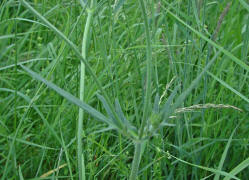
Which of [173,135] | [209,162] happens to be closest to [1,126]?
[173,135]

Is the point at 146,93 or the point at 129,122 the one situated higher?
the point at 146,93

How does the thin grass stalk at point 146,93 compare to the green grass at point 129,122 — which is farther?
the green grass at point 129,122

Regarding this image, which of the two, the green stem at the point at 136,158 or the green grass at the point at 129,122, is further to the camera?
the green grass at the point at 129,122

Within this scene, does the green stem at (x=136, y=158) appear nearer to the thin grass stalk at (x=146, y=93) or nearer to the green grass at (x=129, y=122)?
the thin grass stalk at (x=146, y=93)

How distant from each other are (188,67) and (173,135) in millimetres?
269

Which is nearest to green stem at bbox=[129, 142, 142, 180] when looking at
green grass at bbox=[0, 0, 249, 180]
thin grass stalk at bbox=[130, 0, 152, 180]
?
thin grass stalk at bbox=[130, 0, 152, 180]

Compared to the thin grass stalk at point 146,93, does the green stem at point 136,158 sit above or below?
Result: below

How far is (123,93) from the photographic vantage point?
1.44 meters

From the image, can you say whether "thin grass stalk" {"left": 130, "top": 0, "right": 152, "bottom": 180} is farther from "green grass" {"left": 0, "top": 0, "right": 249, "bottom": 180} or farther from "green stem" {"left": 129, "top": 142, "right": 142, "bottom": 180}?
"green grass" {"left": 0, "top": 0, "right": 249, "bottom": 180}

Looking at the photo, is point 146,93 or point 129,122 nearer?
point 146,93

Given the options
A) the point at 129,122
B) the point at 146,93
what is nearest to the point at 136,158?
the point at 146,93

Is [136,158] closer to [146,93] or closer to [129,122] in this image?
[146,93]

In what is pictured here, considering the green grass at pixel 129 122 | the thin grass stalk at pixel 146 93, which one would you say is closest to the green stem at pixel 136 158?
the thin grass stalk at pixel 146 93

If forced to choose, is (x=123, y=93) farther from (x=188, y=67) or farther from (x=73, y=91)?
(x=188, y=67)
